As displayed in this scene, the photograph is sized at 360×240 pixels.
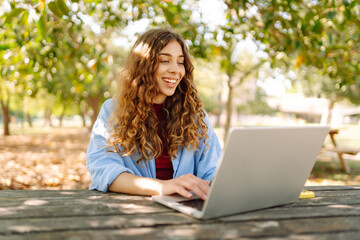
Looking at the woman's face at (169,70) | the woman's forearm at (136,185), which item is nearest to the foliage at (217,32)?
the woman's face at (169,70)

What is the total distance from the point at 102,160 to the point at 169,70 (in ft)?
2.44

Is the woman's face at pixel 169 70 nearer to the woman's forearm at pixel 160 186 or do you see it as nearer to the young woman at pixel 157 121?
the young woman at pixel 157 121

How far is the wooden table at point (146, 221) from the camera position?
45.3 inches

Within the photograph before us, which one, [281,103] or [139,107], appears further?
[281,103]

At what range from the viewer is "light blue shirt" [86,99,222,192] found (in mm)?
1897

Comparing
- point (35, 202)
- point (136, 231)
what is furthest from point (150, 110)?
point (136, 231)

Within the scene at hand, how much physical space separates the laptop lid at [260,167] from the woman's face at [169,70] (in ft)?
3.58

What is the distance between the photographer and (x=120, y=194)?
1.78 metres

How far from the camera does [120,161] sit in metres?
2.06

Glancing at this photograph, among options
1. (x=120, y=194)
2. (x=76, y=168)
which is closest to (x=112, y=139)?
(x=120, y=194)

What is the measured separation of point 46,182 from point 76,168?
160 cm

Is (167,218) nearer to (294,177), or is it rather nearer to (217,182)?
(217,182)

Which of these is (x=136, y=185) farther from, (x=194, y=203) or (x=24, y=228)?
(x=24, y=228)

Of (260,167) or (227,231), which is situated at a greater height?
(260,167)
